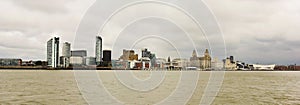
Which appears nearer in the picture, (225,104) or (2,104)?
(2,104)

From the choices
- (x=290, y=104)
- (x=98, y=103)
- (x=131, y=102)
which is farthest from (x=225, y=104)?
(x=98, y=103)

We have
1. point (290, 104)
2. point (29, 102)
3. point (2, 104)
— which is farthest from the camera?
point (290, 104)

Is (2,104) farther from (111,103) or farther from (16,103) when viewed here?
(111,103)

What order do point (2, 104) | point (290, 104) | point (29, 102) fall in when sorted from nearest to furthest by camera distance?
point (2, 104) → point (29, 102) → point (290, 104)

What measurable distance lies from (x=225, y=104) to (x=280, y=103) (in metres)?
6.12

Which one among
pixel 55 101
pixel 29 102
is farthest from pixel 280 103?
pixel 29 102

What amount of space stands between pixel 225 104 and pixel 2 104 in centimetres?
1917

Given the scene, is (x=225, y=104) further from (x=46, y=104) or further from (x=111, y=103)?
(x=46, y=104)

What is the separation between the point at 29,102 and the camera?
3055 cm

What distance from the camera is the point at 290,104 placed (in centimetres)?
3319

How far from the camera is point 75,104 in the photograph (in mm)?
29656

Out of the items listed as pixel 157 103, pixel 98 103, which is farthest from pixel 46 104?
pixel 157 103

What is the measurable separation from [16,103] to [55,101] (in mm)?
3359

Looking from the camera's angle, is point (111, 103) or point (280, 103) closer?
point (111, 103)
